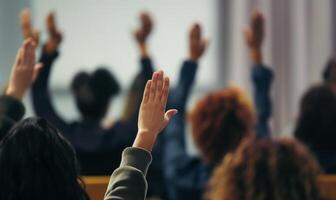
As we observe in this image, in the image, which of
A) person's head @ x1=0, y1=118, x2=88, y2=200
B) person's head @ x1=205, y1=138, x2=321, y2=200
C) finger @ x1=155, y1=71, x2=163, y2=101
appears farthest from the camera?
person's head @ x1=205, y1=138, x2=321, y2=200

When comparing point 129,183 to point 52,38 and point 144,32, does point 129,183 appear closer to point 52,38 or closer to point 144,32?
point 52,38

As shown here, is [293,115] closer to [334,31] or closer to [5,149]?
[334,31]

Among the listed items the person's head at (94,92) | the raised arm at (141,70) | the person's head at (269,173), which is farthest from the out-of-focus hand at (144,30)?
the person's head at (269,173)

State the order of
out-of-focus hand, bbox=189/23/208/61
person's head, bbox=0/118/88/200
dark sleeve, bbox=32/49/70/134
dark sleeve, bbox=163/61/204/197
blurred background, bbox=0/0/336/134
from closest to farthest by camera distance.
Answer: person's head, bbox=0/118/88/200, dark sleeve, bbox=163/61/204/197, out-of-focus hand, bbox=189/23/208/61, dark sleeve, bbox=32/49/70/134, blurred background, bbox=0/0/336/134

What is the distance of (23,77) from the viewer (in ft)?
7.75

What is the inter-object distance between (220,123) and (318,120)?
0.56m

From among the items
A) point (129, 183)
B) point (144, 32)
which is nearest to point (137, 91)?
point (144, 32)

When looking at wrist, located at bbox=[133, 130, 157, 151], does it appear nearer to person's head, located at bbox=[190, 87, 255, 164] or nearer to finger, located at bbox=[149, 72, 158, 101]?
finger, located at bbox=[149, 72, 158, 101]

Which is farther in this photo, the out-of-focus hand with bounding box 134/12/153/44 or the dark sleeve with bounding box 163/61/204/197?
the out-of-focus hand with bounding box 134/12/153/44

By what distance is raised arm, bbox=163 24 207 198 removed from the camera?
9.71 feet

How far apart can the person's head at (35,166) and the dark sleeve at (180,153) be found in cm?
143

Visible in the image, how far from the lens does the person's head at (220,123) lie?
2.97 meters

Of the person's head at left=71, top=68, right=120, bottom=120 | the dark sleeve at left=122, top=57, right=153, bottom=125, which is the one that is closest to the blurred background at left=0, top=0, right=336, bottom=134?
the person's head at left=71, top=68, right=120, bottom=120

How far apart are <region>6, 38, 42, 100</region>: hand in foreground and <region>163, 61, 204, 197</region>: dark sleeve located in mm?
777
